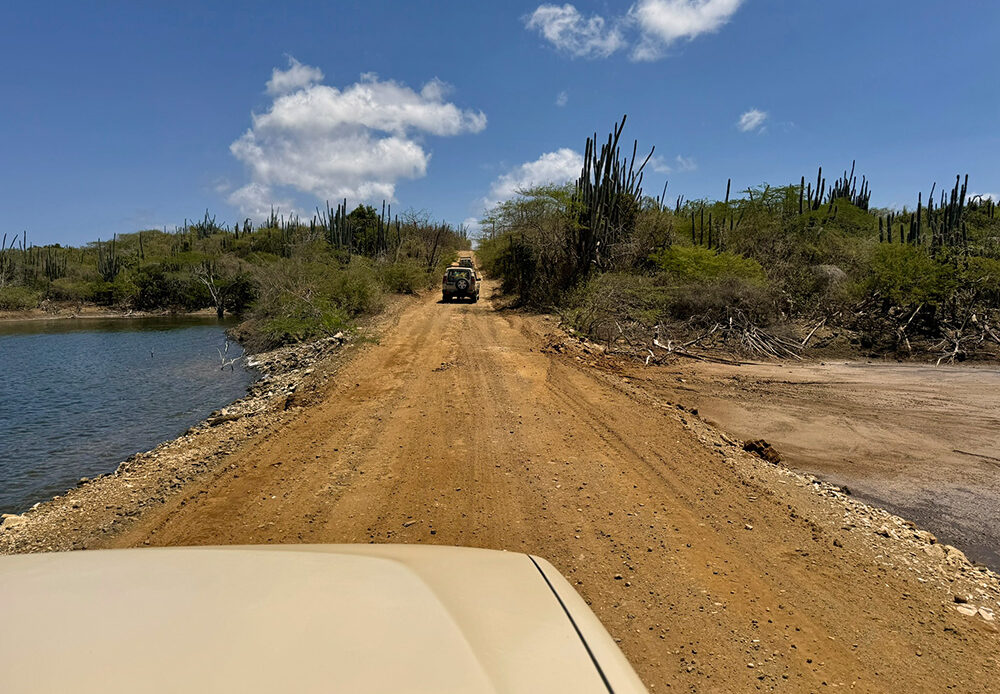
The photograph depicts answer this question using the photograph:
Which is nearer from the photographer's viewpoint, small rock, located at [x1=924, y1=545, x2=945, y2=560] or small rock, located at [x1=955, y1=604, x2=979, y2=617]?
small rock, located at [x1=955, y1=604, x2=979, y2=617]

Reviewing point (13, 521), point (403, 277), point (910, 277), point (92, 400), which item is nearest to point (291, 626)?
point (13, 521)

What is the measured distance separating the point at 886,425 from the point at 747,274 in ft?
30.1

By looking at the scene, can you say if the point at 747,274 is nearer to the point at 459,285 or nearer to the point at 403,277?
the point at 459,285

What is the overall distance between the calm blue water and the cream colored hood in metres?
7.31

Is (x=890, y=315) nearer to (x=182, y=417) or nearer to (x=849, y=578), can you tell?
(x=849, y=578)

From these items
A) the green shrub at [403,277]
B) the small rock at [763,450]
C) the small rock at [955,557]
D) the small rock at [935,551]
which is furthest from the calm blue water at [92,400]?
the small rock at [955,557]

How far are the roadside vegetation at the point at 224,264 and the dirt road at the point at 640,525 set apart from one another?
1896 cm

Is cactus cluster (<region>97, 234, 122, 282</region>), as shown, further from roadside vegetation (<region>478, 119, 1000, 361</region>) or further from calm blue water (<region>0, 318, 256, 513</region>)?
roadside vegetation (<region>478, 119, 1000, 361</region>)

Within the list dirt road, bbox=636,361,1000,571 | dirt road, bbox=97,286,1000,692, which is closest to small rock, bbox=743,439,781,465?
dirt road, bbox=636,361,1000,571

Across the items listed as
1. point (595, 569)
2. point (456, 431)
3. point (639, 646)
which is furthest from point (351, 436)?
point (639, 646)

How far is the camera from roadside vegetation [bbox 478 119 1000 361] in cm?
1412

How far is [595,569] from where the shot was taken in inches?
149

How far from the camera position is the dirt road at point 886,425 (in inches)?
222

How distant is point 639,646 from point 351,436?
14.9 feet
